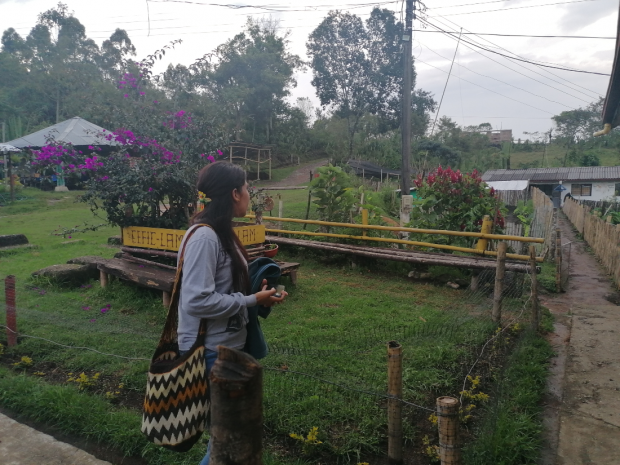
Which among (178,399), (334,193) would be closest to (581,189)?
(334,193)

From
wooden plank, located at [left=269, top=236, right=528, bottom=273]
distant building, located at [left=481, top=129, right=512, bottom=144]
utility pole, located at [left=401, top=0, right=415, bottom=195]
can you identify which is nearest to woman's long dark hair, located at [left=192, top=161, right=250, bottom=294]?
wooden plank, located at [left=269, top=236, right=528, bottom=273]

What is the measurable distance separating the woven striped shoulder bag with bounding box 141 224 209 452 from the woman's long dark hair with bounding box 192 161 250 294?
105mm

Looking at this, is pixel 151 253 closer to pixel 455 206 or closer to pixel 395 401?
pixel 395 401

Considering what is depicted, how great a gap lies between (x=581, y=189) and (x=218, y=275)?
3129 centimetres

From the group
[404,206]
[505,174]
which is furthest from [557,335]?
[505,174]

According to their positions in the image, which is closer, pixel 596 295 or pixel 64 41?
pixel 596 295

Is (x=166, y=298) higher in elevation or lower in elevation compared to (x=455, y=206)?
lower

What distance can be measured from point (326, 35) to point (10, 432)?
30645mm

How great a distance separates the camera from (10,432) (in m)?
3.29

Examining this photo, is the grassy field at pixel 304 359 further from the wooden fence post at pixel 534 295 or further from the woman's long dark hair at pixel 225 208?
the woman's long dark hair at pixel 225 208

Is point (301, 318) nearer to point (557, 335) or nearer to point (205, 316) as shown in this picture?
point (557, 335)

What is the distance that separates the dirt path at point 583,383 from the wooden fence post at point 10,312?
4760 mm

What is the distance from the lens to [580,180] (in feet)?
92.1

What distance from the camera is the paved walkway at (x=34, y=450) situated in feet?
9.73
